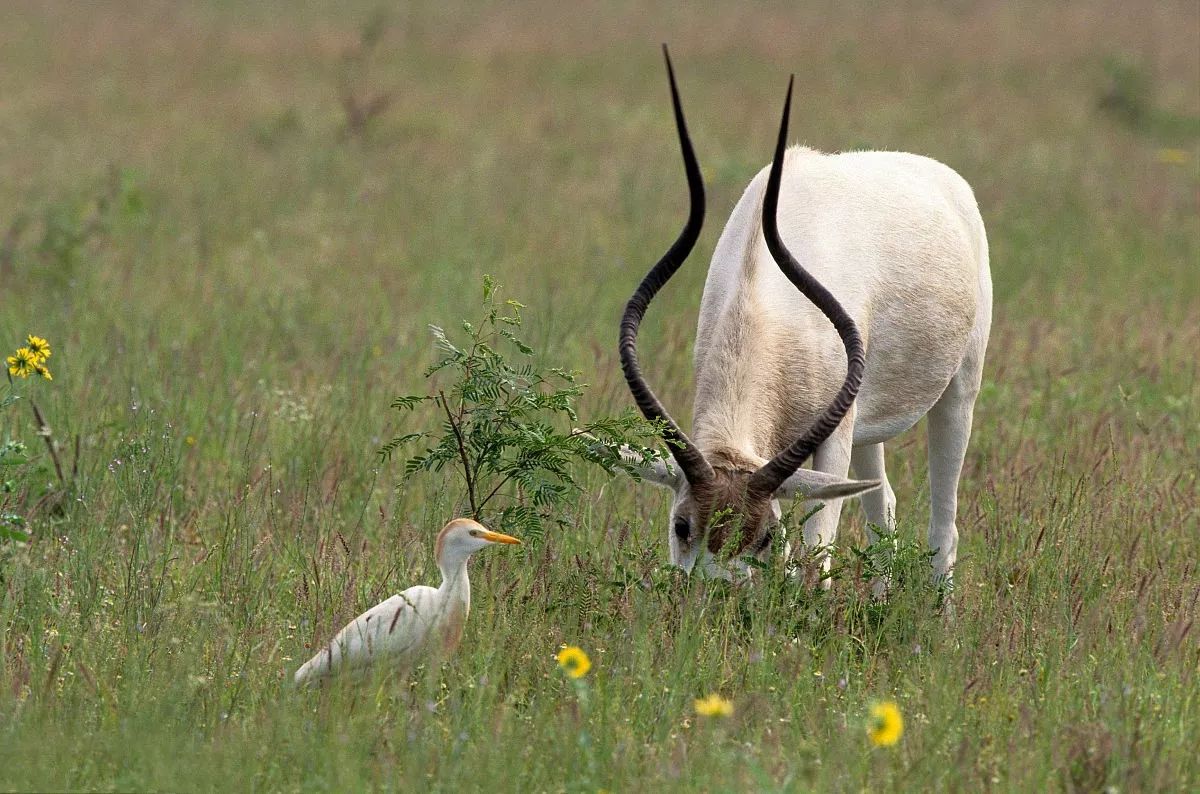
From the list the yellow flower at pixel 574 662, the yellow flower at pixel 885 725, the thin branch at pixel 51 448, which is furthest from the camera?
the thin branch at pixel 51 448

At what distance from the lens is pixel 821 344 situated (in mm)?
5418

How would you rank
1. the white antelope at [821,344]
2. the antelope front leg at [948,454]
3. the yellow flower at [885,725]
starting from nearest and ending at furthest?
the yellow flower at [885,725] → the white antelope at [821,344] → the antelope front leg at [948,454]

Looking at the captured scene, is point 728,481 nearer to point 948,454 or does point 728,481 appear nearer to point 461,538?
point 461,538

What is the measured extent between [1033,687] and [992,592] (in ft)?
2.86

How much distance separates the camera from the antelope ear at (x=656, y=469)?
4.86 m

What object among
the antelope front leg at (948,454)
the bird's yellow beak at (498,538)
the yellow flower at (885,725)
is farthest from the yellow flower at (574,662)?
the antelope front leg at (948,454)

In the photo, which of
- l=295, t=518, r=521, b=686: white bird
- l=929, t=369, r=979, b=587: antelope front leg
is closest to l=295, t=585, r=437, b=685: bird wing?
l=295, t=518, r=521, b=686: white bird

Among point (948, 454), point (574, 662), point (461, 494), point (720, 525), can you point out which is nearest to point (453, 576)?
point (574, 662)

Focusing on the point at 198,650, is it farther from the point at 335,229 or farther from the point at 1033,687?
the point at 335,229

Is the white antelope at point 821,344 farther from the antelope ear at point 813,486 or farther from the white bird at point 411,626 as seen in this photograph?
the white bird at point 411,626

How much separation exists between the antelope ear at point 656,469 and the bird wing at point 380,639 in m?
0.94

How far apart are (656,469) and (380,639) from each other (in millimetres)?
1119

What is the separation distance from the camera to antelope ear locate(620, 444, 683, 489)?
4.86 meters

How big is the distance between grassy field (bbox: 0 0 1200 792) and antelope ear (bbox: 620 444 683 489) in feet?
0.93
